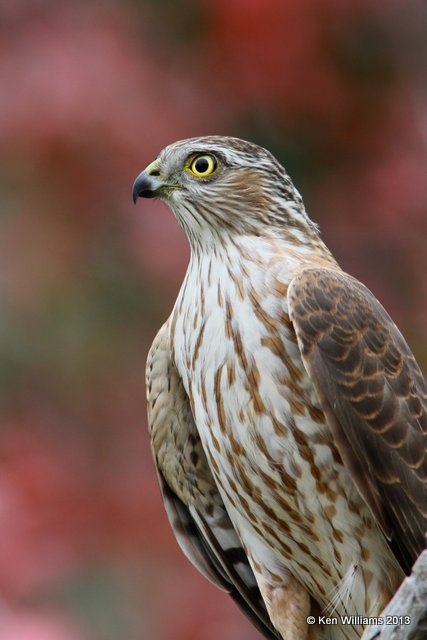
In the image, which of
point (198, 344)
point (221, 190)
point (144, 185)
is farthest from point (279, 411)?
point (144, 185)

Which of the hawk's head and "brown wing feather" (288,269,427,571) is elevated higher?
the hawk's head

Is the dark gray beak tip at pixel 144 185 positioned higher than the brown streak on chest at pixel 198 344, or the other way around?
the dark gray beak tip at pixel 144 185

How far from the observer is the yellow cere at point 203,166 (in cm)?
549

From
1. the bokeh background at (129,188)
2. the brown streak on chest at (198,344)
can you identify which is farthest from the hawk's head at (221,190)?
the bokeh background at (129,188)

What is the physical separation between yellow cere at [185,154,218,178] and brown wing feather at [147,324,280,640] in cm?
65

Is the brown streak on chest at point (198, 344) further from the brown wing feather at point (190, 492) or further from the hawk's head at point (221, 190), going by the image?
the hawk's head at point (221, 190)

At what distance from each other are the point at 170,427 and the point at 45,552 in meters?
1.57

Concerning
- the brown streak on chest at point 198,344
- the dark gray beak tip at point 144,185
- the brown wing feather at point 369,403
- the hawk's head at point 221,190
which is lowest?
the brown wing feather at point 369,403

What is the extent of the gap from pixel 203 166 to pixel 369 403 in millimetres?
1303

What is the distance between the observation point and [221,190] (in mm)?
5465

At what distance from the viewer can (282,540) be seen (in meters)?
5.12

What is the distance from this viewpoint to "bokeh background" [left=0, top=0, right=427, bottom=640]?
23.1 feet

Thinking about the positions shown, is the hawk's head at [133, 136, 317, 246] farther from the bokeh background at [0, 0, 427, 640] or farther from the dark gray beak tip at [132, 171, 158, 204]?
the bokeh background at [0, 0, 427, 640]

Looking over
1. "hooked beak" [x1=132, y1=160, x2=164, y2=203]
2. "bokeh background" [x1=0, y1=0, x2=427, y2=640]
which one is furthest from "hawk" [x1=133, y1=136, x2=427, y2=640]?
"bokeh background" [x1=0, y1=0, x2=427, y2=640]
